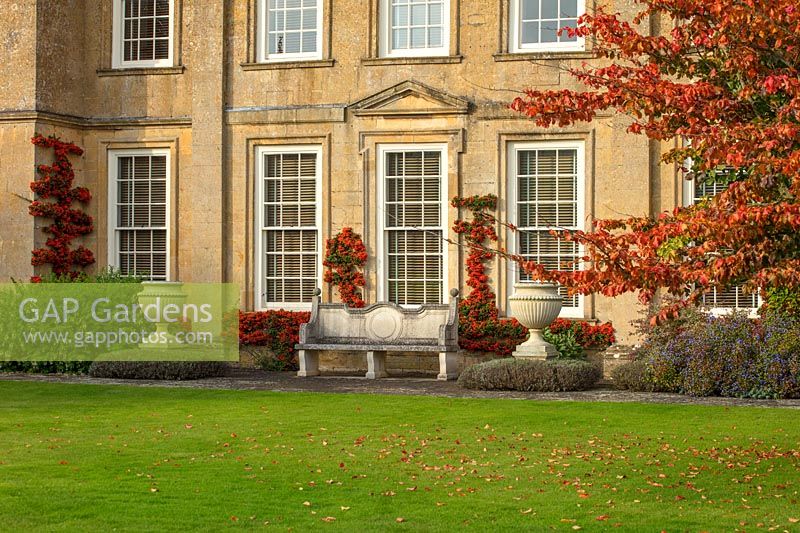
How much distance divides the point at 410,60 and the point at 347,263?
309cm

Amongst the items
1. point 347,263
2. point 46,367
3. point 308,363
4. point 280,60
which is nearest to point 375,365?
point 308,363

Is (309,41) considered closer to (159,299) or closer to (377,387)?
(159,299)

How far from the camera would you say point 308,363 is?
59.5 ft

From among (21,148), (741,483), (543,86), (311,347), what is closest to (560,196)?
(543,86)

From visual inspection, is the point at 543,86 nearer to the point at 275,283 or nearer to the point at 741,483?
the point at 275,283


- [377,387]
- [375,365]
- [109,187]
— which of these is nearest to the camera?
[377,387]

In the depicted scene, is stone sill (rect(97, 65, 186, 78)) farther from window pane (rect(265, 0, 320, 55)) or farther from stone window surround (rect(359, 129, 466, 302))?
stone window surround (rect(359, 129, 466, 302))

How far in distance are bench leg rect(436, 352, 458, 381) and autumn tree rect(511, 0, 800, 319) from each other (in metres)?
8.10

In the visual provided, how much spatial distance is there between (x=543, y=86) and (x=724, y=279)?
10829 millimetres

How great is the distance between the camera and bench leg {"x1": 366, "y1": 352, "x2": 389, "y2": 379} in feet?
58.2

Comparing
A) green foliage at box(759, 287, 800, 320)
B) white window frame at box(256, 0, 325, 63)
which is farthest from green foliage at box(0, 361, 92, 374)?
green foliage at box(759, 287, 800, 320)

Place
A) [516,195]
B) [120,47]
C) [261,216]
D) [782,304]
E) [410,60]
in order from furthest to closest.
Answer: [120,47]
[261,216]
[410,60]
[516,195]
[782,304]

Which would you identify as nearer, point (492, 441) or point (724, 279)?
point (724, 279)

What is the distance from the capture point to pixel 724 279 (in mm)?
8164
